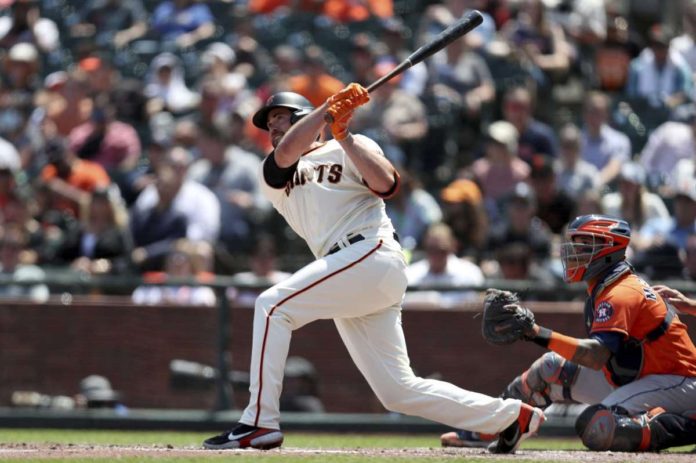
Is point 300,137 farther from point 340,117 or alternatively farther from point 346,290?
point 346,290

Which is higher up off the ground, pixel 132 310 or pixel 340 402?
pixel 132 310

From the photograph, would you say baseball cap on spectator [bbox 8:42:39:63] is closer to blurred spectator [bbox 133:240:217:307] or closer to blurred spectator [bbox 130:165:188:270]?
blurred spectator [bbox 130:165:188:270]

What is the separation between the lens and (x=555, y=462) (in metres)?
5.93

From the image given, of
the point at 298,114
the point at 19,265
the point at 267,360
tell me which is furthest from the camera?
the point at 19,265

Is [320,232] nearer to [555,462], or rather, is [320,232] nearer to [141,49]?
[555,462]

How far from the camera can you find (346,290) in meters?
6.16

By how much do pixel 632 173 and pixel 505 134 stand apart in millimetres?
1252

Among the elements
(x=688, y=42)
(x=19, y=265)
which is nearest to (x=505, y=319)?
(x=19, y=265)

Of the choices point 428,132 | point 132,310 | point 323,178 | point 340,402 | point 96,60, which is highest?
point 96,60

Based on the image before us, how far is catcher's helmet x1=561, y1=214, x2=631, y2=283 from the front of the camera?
680cm

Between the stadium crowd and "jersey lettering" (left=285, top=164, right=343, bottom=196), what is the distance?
401 cm

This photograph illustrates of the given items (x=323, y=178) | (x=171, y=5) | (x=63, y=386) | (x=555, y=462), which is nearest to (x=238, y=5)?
(x=171, y=5)

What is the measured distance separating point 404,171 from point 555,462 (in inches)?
260

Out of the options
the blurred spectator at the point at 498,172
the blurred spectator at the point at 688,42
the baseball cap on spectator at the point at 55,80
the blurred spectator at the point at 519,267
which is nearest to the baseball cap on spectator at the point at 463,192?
the blurred spectator at the point at 498,172
